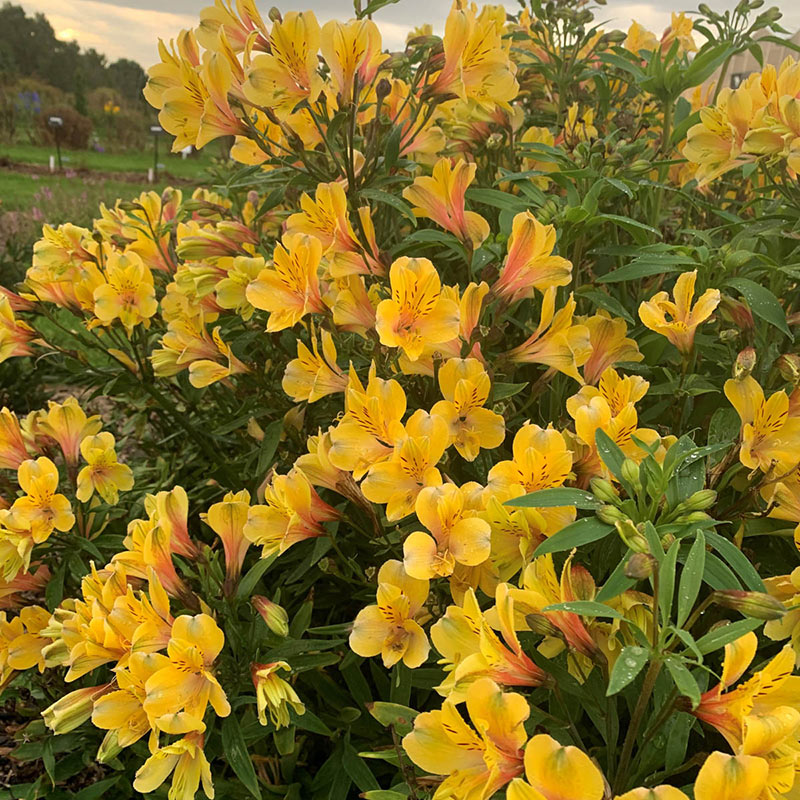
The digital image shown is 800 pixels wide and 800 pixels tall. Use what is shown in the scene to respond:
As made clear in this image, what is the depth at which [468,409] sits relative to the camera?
1.15 meters

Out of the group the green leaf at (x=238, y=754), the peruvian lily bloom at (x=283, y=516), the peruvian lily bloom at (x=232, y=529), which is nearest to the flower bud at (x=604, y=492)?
→ the peruvian lily bloom at (x=283, y=516)

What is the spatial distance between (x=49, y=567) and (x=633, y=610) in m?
1.41

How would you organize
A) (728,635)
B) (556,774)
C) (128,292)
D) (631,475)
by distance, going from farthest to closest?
1. (128,292)
2. (631,475)
3. (728,635)
4. (556,774)

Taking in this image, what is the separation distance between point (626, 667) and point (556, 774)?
12cm

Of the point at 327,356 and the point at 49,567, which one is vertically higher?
the point at 327,356

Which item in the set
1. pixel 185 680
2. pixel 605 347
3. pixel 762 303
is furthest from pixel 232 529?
pixel 762 303

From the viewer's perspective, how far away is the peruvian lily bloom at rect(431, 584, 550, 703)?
0.78 m

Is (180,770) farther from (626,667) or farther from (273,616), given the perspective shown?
(626,667)

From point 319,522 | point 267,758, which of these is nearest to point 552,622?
point 319,522

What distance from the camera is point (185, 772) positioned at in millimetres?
1026

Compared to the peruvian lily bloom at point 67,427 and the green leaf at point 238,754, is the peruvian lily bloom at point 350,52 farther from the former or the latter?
the green leaf at point 238,754

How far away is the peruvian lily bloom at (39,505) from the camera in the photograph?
146cm

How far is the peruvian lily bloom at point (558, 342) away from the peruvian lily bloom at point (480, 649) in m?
0.51

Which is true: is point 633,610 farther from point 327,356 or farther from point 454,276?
point 454,276
